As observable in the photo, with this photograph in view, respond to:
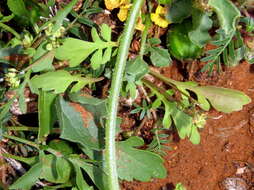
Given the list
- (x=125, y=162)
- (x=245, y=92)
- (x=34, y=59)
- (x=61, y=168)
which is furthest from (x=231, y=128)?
(x=34, y=59)

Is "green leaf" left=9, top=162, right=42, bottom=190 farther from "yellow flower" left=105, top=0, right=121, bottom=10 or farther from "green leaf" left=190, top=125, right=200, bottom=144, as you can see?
"yellow flower" left=105, top=0, right=121, bottom=10

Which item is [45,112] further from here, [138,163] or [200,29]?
[200,29]

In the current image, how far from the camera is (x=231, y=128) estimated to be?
1.99 metres

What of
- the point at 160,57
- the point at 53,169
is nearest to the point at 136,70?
the point at 160,57

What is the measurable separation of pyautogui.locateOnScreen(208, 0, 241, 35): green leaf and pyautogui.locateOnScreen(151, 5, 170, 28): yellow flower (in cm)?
56

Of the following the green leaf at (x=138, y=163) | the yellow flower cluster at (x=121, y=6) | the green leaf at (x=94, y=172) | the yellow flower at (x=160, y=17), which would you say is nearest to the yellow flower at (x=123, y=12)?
the yellow flower cluster at (x=121, y=6)

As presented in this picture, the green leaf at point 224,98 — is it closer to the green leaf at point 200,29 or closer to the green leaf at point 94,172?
the green leaf at point 200,29

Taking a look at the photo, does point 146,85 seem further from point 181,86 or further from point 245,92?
point 245,92

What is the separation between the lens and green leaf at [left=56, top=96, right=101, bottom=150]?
5.60ft

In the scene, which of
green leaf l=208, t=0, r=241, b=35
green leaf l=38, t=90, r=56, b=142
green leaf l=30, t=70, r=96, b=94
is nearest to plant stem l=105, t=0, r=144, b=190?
green leaf l=30, t=70, r=96, b=94

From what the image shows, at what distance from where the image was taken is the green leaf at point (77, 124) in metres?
1.71

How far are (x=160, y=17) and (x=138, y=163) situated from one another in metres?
0.63

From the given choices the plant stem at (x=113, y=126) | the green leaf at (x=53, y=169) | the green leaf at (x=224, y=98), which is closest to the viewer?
the plant stem at (x=113, y=126)

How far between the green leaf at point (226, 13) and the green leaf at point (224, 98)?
53 cm
